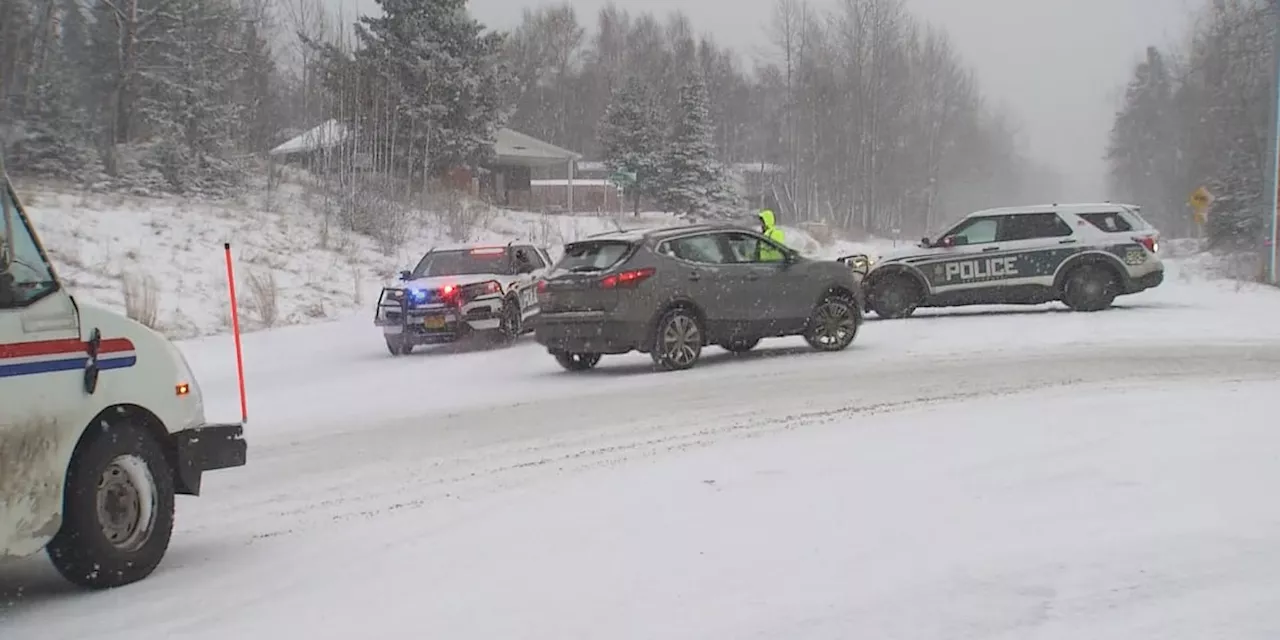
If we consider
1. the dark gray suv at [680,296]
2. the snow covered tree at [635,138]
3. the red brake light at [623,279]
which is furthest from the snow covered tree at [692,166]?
the red brake light at [623,279]

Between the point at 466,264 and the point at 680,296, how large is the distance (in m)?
6.15

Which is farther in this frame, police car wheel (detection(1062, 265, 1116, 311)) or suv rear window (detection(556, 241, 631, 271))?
police car wheel (detection(1062, 265, 1116, 311))

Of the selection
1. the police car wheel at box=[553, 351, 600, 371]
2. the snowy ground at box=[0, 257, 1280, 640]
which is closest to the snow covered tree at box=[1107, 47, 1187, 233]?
the police car wheel at box=[553, 351, 600, 371]

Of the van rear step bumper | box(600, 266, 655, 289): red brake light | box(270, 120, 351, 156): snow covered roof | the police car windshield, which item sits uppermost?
box(270, 120, 351, 156): snow covered roof

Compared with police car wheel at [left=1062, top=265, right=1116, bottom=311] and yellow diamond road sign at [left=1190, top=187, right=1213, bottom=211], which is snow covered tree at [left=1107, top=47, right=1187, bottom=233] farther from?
police car wheel at [left=1062, top=265, right=1116, bottom=311]

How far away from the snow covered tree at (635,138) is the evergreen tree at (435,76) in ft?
45.2

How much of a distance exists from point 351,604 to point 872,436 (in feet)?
15.8

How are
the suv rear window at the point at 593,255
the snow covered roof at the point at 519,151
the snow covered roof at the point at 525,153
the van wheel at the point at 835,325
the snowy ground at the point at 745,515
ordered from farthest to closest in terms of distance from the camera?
the snow covered roof at the point at 525,153 → the snow covered roof at the point at 519,151 → the van wheel at the point at 835,325 → the suv rear window at the point at 593,255 → the snowy ground at the point at 745,515

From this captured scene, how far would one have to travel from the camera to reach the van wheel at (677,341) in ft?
44.4

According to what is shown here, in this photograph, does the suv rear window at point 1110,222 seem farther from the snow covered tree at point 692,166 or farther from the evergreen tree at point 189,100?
the snow covered tree at point 692,166

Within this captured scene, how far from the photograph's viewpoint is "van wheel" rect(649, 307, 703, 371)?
13523mm

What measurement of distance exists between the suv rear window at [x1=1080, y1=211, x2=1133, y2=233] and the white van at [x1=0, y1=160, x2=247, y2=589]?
16176 mm

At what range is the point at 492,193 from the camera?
1991 inches

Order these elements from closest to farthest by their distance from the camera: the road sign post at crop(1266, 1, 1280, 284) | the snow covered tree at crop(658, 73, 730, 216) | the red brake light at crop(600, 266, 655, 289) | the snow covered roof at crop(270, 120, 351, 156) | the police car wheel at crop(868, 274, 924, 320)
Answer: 1. the red brake light at crop(600, 266, 655, 289)
2. the police car wheel at crop(868, 274, 924, 320)
3. the road sign post at crop(1266, 1, 1280, 284)
4. the snow covered roof at crop(270, 120, 351, 156)
5. the snow covered tree at crop(658, 73, 730, 216)
